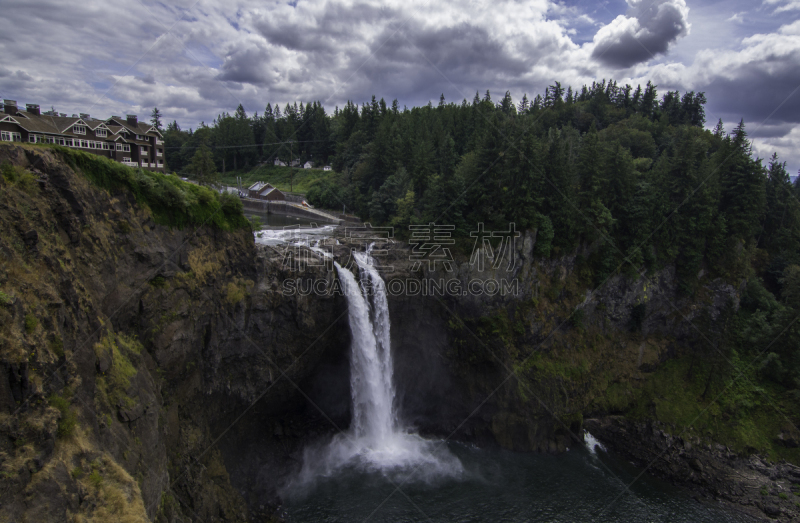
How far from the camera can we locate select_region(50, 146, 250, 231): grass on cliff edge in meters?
20.5

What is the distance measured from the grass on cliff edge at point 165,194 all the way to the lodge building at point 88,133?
4.14 metres

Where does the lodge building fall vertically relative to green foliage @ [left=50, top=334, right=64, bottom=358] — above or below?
above

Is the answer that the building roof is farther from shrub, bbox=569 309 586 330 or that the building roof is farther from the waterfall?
shrub, bbox=569 309 586 330

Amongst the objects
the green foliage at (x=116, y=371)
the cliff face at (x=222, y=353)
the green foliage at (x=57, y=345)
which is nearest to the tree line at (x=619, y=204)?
the cliff face at (x=222, y=353)

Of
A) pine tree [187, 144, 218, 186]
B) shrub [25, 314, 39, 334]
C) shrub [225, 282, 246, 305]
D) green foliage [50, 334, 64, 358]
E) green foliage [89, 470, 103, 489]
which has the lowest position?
green foliage [89, 470, 103, 489]

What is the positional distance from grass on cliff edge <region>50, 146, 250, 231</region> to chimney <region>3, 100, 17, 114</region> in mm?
8573

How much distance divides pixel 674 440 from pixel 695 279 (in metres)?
18.2

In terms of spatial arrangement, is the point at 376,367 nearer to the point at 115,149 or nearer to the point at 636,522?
the point at 636,522

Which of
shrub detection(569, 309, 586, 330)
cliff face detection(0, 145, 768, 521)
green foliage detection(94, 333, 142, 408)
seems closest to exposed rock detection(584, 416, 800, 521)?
cliff face detection(0, 145, 768, 521)

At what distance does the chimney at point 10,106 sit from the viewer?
2439cm

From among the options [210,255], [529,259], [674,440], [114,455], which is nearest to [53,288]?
[114,455]

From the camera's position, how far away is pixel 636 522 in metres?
29.3

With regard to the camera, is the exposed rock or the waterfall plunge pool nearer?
the waterfall plunge pool

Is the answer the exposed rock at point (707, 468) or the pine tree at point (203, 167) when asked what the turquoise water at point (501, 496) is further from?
the pine tree at point (203, 167)
